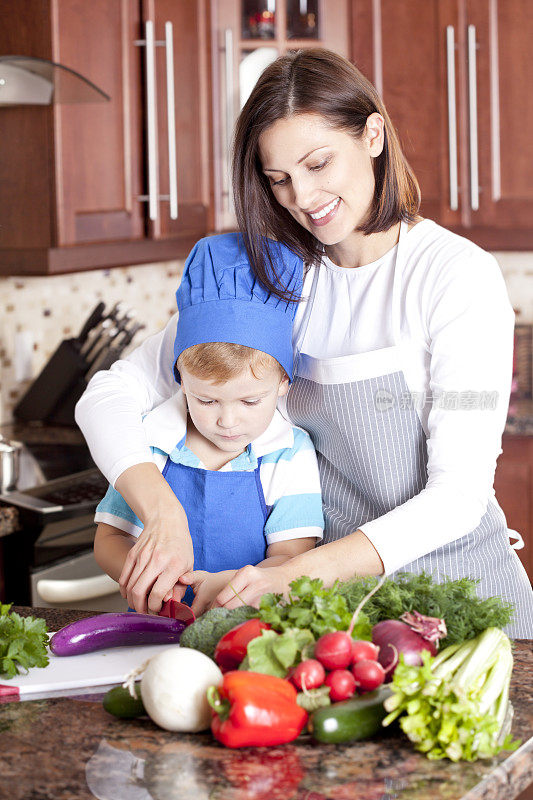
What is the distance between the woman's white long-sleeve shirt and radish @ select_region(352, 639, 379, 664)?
0.33 metres

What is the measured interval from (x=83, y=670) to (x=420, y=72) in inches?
98.8

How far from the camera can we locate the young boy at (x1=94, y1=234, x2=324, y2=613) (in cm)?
146

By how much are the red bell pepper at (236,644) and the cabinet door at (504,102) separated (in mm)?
2409

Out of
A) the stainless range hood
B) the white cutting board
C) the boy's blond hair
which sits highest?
the stainless range hood

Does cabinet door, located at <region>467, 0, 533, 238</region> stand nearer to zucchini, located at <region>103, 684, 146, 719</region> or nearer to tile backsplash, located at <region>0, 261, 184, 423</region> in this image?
tile backsplash, located at <region>0, 261, 184, 423</region>

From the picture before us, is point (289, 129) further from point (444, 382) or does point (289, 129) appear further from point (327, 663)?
point (327, 663)

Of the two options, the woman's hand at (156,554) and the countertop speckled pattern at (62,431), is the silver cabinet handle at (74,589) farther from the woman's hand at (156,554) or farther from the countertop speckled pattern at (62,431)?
the woman's hand at (156,554)

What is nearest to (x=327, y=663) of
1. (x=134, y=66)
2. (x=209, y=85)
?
(x=134, y=66)

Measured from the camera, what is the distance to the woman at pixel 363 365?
4.35 feet

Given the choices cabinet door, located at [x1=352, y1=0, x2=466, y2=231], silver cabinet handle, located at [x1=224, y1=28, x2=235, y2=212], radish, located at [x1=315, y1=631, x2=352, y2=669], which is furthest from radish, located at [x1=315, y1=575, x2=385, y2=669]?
cabinet door, located at [x1=352, y1=0, x2=466, y2=231]

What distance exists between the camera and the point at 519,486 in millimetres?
3004

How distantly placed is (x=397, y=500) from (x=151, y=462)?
0.39 meters

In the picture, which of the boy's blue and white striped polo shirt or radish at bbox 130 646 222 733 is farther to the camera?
the boy's blue and white striped polo shirt

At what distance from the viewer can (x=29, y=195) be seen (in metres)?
2.56
